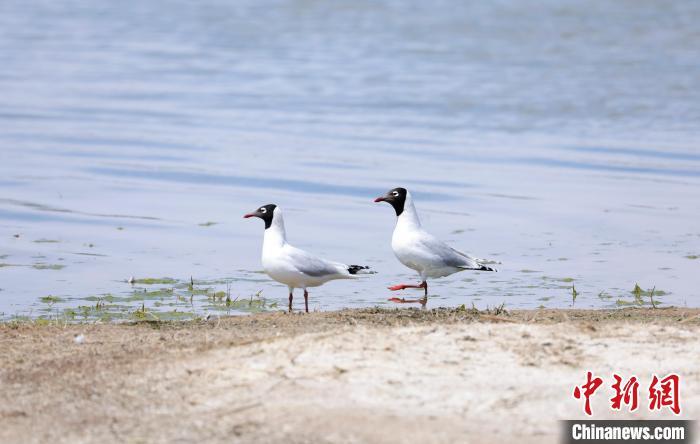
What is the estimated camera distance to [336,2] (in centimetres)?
4547

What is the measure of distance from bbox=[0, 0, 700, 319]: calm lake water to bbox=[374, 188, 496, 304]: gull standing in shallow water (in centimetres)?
37

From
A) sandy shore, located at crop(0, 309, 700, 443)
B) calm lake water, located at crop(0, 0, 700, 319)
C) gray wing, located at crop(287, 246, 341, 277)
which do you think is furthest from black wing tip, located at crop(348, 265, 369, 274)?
sandy shore, located at crop(0, 309, 700, 443)

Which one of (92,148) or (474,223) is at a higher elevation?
(92,148)

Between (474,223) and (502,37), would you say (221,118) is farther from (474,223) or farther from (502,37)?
(502,37)

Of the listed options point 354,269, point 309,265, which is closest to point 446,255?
point 354,269

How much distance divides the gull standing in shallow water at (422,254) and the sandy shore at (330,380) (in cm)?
256

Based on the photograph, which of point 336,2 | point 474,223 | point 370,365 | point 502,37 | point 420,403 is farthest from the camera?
point 336,2

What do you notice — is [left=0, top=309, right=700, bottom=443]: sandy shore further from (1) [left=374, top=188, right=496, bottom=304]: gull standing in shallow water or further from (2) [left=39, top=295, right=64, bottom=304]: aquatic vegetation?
(1) [left=374, top=188, right=496, bottom=304]: gull standing in shallow water

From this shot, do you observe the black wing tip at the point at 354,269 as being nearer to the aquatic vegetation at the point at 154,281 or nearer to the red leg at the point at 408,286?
the red leg at the point at 408,286

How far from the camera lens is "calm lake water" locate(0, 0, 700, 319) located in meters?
12.8

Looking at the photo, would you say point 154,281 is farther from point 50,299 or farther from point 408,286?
point 408,286

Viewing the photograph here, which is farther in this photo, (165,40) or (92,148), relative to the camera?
(165,40)

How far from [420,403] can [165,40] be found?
3096 centimetres

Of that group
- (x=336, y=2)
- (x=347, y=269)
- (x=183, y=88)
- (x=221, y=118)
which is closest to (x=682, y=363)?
(x=347, y=269)
